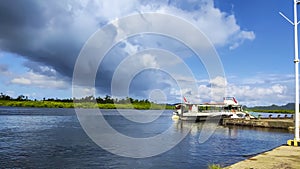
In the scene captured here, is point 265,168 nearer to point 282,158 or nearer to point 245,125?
point 282,158

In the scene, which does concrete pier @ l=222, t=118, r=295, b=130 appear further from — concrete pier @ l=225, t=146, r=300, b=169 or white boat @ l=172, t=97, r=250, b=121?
concrete pier @ l=225, t=146, r=300, b=169

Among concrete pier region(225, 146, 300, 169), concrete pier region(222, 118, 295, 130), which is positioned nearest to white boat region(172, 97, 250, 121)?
concrete pier region(222, 118, 295, 130)

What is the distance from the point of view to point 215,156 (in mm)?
26391

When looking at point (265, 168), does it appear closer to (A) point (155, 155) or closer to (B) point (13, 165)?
(A) point (155, 155)

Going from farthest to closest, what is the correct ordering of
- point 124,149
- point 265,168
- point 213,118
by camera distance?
point 213,118, point 124,149, point 265,168

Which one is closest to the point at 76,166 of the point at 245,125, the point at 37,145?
the point at 37,145

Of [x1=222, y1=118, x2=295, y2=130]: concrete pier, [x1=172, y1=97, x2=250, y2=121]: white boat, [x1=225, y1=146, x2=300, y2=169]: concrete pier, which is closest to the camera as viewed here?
[x1=225, y1=146, x2=300, y2=169]: concrete pier

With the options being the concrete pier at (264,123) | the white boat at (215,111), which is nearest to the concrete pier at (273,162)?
the concrete pier at (264,123)

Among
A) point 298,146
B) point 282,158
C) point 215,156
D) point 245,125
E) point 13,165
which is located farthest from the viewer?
point 245,125

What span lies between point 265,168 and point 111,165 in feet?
41.3

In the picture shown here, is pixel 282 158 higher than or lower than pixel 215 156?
higher

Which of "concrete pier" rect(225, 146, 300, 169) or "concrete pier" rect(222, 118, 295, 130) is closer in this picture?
"concrete pier" rect(225, 146, 300, 169)

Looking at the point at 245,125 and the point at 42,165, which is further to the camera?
the point at 245,125

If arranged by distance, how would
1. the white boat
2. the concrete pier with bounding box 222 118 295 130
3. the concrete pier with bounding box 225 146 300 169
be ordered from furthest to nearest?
the white boat, the concrete pier with bounding box 222 118 295 130, the concrete pier with bounding box 225 146 300 169
